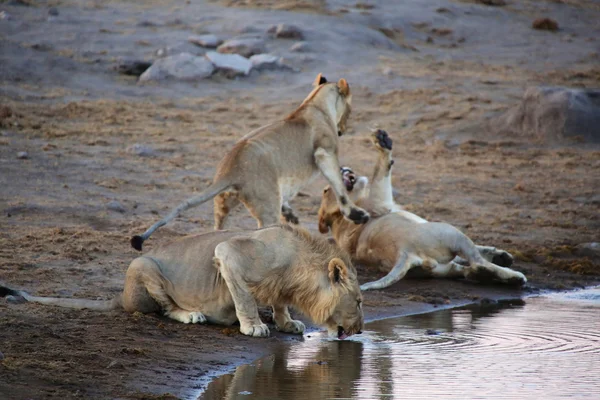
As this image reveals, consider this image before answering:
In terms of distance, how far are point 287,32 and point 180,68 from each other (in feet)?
10.0

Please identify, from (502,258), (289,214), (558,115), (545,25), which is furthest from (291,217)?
(545,25)

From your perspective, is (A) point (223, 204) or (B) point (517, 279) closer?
(A) point (223, 204)

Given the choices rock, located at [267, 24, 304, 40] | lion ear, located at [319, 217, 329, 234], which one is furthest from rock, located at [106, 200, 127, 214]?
rock, located at [267, 24, 304, 40]

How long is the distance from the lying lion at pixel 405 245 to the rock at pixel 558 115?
501cm

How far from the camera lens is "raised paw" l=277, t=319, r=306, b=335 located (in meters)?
6.43

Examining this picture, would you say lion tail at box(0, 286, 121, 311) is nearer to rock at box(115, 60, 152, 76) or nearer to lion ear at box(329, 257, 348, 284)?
lion ear at box(329, 257, 348, 284)

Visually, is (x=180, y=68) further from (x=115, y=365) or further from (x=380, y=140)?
(x=115, y=365)

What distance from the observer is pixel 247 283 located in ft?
19.9

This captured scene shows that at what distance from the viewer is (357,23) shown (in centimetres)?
2050

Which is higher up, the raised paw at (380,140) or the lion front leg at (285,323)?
the raised paw at (380,140)

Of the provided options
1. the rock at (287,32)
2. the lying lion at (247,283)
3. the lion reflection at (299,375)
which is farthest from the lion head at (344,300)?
the rock at (287,32)

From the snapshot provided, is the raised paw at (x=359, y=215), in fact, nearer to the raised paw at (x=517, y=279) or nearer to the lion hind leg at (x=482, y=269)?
the lion hind leg at (x=482, y=269)

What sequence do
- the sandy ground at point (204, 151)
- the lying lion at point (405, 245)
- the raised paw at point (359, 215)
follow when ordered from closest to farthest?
the sandy ground at point (204, 151) → the lying lion at point (405, 245) → the raised paw at point (359, 215)

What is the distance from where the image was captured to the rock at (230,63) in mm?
16578
